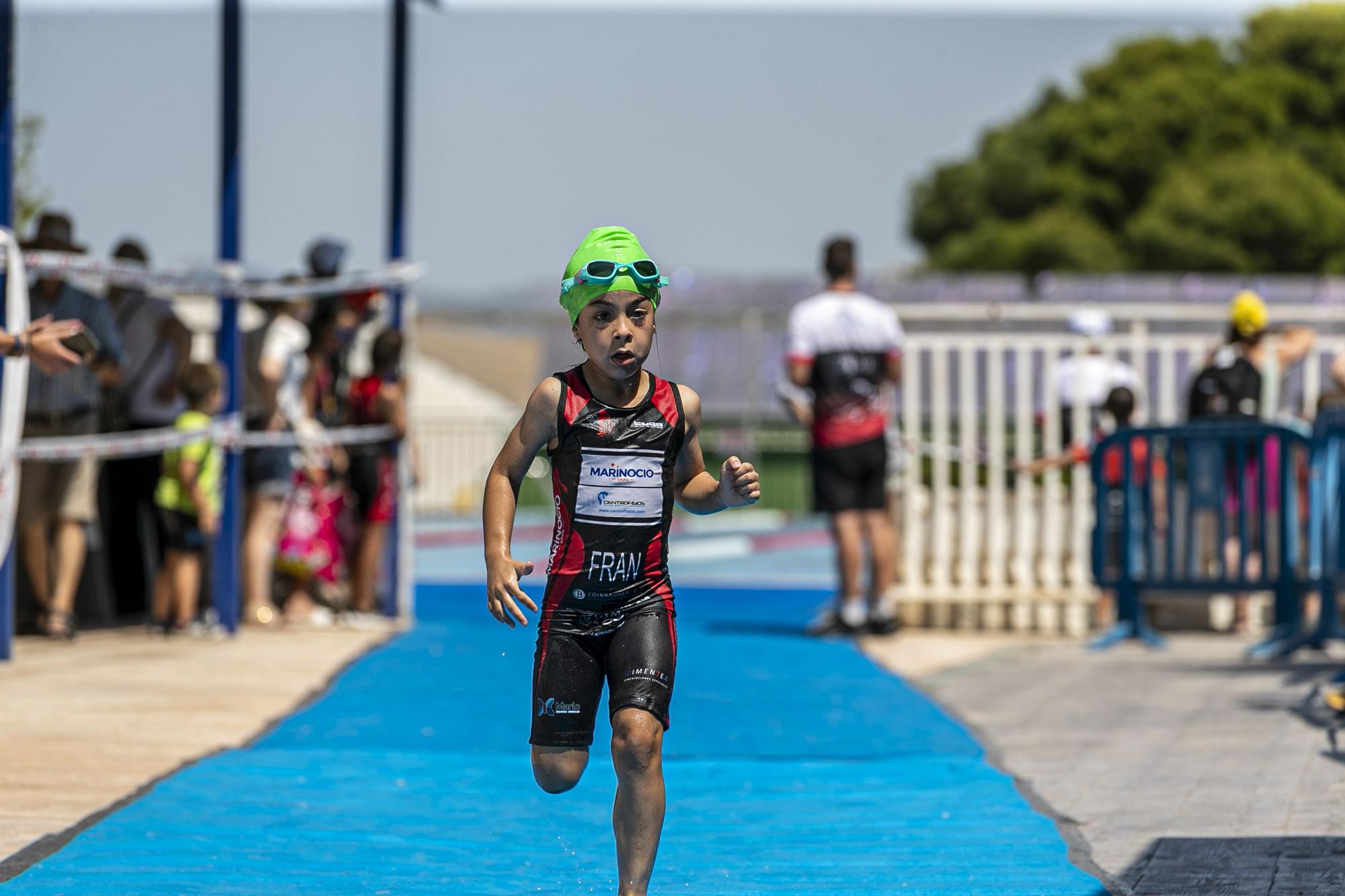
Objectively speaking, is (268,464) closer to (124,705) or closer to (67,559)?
(67,559)

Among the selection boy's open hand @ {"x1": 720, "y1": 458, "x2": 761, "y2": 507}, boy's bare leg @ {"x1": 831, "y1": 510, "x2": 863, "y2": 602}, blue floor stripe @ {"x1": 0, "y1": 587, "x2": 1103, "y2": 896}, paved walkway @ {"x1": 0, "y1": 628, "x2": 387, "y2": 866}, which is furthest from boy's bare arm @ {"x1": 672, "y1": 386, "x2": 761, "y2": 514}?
boy's bare leg @ {"x1": 831, "y1": 510, "x2": 863, "y2": 602}

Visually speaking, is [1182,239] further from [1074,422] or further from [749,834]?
[749,834]

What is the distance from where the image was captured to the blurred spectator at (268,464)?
10016mm

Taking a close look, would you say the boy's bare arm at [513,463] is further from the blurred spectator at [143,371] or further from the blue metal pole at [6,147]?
the blurred spectator at [143,371]

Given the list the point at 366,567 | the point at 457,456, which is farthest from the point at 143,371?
the point at 457,456

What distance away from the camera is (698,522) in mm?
24375

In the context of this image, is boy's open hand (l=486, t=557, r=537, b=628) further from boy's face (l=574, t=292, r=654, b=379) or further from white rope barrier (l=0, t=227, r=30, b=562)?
white rope barrier (l=0, t=227, r=30, b=562)

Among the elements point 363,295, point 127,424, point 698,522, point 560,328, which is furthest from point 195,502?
point 560,328

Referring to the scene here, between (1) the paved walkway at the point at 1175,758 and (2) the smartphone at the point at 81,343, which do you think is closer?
(1) the paved walkway at the point at 1175,758

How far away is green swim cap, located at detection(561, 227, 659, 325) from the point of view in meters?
4.35

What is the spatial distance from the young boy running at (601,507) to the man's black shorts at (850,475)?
5921mm

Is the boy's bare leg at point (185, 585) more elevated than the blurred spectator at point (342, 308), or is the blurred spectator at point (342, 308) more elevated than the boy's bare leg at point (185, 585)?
the blurred spectator at point (342, 308)

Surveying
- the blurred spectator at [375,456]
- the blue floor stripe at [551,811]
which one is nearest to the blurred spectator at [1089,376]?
the blue floor stripe at [551,811]

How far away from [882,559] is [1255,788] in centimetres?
483
